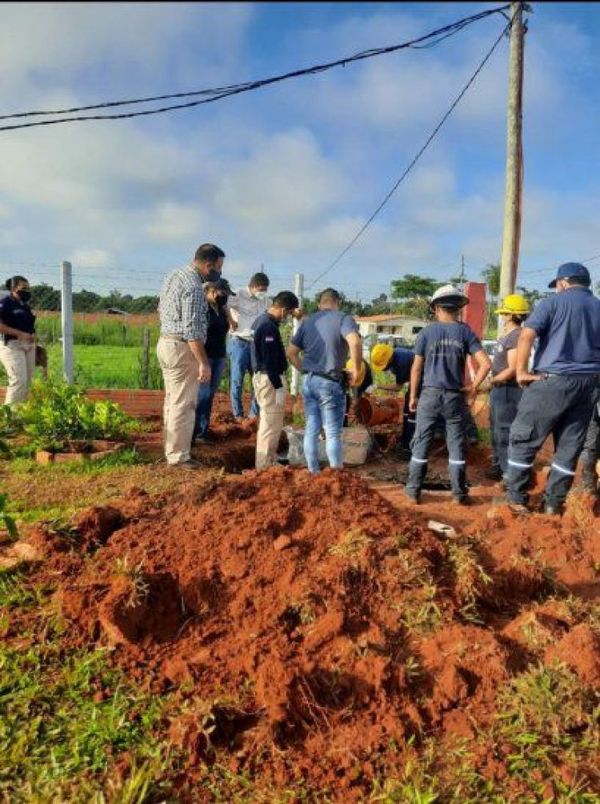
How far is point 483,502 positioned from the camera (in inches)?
216

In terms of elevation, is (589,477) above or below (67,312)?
below

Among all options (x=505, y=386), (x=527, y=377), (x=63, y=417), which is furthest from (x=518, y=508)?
(x=63, y=417)

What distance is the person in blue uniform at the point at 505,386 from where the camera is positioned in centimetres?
565

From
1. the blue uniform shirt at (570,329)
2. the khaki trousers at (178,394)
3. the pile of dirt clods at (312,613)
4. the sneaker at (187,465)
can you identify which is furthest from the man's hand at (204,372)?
the blue uniform shirt at (570,329)

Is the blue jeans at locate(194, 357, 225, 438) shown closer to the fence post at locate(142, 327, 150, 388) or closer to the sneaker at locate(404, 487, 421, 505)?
the sneaker at locate(404, 487, 421, 505)

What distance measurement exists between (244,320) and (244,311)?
12 centimetres

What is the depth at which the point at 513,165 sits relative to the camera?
25.5 feet

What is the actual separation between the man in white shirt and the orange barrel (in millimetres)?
1439

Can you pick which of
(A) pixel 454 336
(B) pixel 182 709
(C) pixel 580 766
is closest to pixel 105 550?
(B) pixel 182 709

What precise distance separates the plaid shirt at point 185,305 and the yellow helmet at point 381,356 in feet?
8.40

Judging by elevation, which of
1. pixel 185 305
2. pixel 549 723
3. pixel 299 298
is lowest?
pixel 549 723

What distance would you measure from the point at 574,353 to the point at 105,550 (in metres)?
3.72

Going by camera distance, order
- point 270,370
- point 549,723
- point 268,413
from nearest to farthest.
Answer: point 549,723 → point 270,370 → point 268,413

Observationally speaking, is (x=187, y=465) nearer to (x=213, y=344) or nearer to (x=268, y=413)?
(x=268, y=413)
